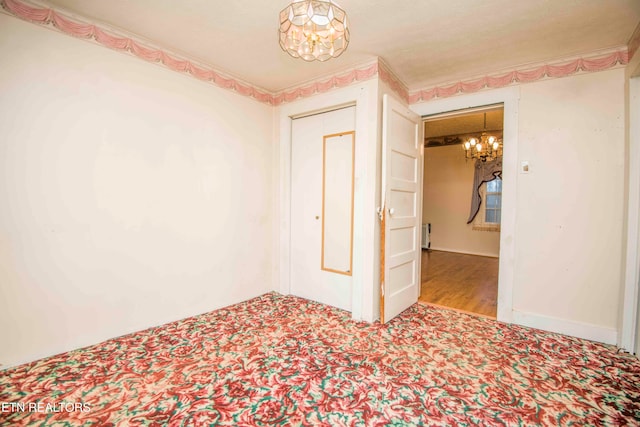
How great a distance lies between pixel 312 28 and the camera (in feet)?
5.39

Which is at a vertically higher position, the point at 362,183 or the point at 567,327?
the point at 362,183

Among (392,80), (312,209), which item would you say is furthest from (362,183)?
(392,80)

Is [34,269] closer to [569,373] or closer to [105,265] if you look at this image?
[105,265]

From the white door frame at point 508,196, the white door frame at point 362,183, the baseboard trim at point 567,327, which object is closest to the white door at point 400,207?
the white door frame at point 362,183

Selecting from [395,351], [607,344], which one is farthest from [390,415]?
[607,344]

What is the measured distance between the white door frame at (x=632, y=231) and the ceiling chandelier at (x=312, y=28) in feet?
8.17

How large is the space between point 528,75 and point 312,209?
2607 mm

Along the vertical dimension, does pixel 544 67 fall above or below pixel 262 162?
above

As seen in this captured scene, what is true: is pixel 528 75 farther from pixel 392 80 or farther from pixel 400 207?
pixel 400 207

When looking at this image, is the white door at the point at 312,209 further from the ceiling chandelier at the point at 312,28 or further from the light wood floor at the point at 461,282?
the ceiling chandelier at the point at 312,28

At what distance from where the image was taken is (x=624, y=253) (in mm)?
2377

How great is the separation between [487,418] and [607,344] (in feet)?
5.87

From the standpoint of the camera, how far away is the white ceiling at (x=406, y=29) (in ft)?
6.63

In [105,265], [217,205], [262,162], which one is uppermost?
[262,162]
